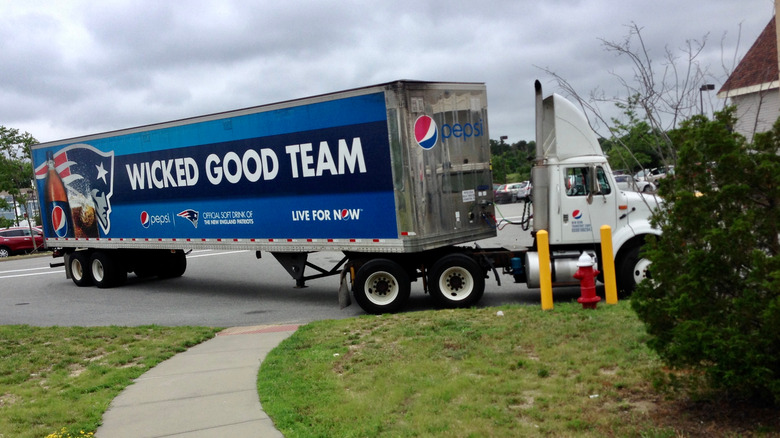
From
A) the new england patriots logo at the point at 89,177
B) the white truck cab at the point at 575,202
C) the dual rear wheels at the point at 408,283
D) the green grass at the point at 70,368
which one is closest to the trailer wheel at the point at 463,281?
the dual rear wheels at the point at 408,283

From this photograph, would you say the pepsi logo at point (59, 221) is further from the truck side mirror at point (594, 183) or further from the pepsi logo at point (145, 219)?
the truck side mirror at point (594, 183)

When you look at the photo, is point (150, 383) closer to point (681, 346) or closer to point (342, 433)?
point (342, 433)

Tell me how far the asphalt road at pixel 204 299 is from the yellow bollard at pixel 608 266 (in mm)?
1797

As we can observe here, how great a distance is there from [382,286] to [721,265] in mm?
7611

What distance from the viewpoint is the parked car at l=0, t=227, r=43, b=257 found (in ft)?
107

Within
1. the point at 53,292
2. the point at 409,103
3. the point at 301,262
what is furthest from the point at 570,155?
the point at 53,292

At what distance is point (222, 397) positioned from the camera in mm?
6879

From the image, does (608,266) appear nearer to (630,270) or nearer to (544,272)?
(544,272)

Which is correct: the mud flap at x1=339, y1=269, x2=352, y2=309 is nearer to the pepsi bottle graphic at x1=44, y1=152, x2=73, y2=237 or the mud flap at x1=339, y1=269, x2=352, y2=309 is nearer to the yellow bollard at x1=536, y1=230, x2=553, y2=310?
the yellow bollard at x1=536, y1=230, x2=553, y2=310

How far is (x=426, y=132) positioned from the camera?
11281 millimetres

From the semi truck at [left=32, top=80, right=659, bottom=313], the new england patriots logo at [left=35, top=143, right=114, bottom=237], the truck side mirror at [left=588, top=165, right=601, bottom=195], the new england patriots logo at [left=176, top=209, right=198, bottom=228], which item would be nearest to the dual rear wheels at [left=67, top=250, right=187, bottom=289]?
the new england patriots logo at [left=35, top=143, right=114, bottom=237]

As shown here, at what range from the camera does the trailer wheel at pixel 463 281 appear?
11.5 metres

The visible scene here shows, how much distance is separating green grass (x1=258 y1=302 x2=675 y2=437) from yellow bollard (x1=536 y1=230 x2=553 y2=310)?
32 cm

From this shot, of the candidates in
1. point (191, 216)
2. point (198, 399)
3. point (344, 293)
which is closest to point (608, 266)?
point (344, 293)
